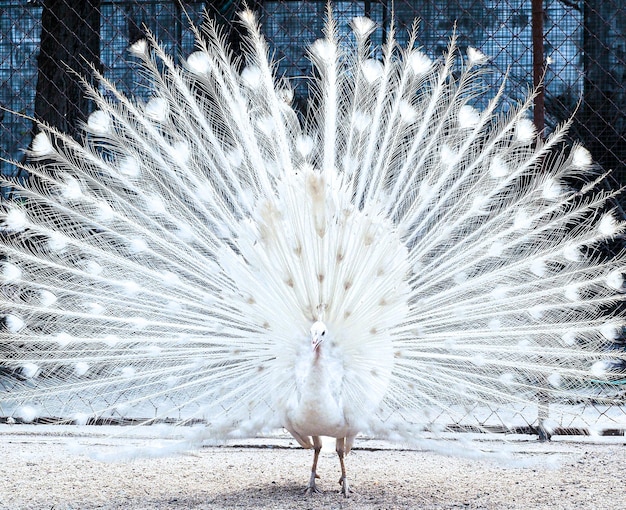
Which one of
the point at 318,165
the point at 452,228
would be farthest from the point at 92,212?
the point at 452,228

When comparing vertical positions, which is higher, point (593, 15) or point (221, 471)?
point (593, 15)

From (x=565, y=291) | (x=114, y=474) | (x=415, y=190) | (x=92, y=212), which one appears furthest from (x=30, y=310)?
(x=565, y=291)

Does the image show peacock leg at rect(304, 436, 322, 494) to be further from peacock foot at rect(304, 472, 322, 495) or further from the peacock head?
the peacock head

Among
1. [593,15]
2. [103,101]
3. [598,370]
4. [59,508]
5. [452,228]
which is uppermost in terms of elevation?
[593,15]

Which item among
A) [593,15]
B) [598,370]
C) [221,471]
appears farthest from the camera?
[593,15]

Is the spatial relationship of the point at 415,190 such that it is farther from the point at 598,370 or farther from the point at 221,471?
the point at 221,471

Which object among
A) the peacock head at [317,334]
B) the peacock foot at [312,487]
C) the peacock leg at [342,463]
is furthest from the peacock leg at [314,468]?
the peacock head at [317,334]

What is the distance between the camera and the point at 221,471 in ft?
15.6

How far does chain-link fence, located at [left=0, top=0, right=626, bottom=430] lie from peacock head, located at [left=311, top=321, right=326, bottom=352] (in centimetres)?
316

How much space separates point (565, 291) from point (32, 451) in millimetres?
3052

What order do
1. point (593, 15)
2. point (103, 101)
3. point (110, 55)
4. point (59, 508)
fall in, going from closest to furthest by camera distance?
point (59, 508) → point (103, 101) → point (593, 15) → point (110, 55)

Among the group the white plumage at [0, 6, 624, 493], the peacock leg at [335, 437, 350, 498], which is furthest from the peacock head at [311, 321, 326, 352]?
the peacock leg at [335, 437, 350, 498]

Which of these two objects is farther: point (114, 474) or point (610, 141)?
point (610, 141)

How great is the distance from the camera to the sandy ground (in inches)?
157
